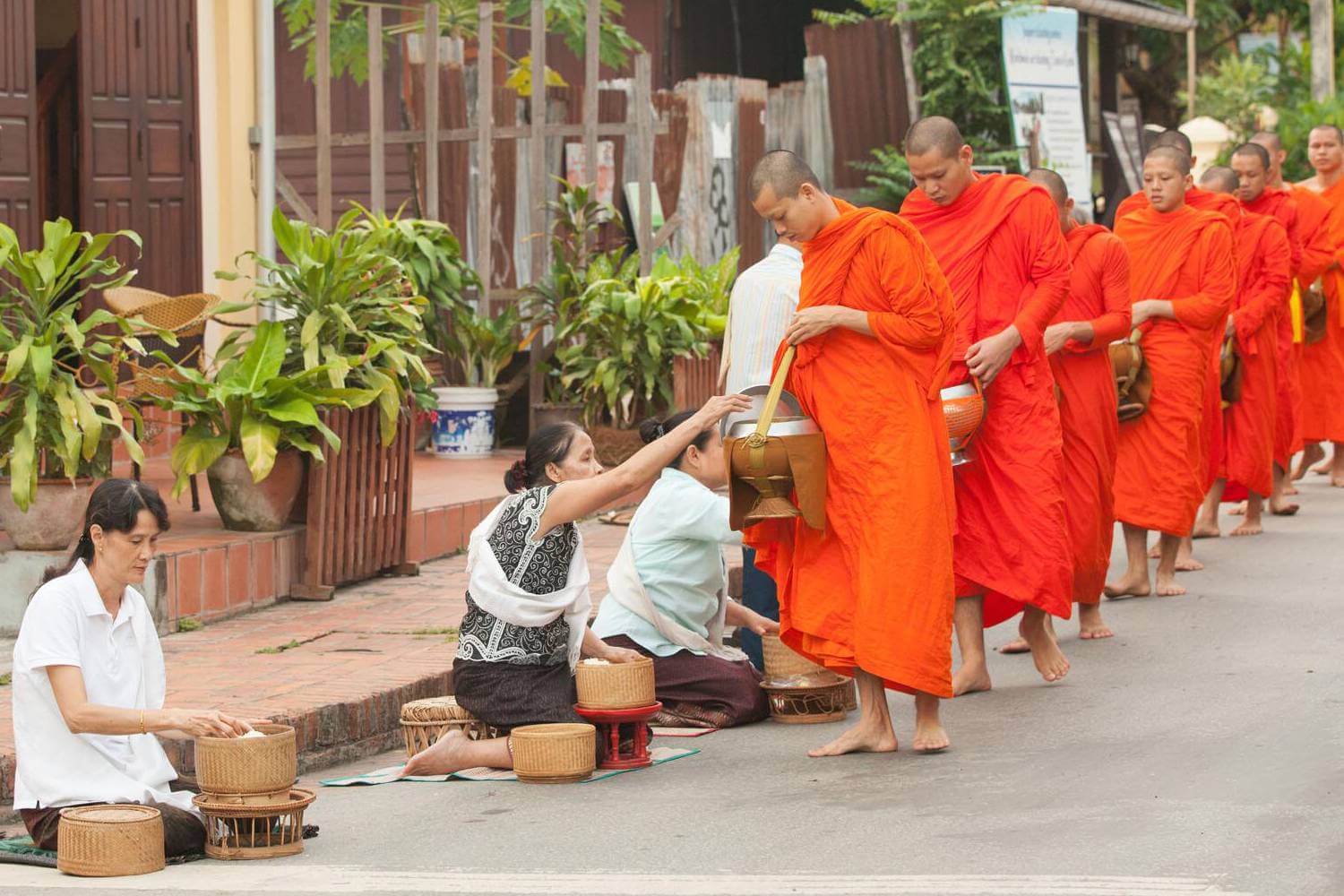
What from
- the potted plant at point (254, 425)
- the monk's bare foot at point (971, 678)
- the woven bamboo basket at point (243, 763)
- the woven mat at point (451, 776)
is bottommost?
the woven mat at point (451, 776)

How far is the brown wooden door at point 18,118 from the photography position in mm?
10109

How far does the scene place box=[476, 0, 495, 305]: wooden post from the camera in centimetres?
1238

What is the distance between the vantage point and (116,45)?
1095 cm

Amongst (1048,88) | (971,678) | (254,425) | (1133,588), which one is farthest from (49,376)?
(1048,88)

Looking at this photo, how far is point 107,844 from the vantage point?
4.77 m

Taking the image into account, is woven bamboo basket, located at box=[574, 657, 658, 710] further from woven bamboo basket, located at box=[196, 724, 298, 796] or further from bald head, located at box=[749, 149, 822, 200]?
bald head, located at box=[749, 149, 822, 200]

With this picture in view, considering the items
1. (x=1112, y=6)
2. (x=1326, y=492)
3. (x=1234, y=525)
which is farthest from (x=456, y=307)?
(x=1112, y=6)

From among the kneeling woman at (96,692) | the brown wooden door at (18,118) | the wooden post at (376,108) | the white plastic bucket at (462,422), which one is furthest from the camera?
the wooden post at (376,108)

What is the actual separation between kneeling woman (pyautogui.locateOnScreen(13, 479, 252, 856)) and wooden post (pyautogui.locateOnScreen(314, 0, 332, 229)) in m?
7.70

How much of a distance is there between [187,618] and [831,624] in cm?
288

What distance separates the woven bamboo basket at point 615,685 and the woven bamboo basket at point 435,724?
0.32 meters

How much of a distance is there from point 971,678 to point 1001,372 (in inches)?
42.5

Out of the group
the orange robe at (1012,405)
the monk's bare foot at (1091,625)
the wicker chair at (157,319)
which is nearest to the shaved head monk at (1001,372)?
the orange robe at (1012,405)

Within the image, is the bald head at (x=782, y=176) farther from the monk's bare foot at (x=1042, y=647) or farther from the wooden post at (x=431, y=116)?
the wooden post at (x=431, y=116)
